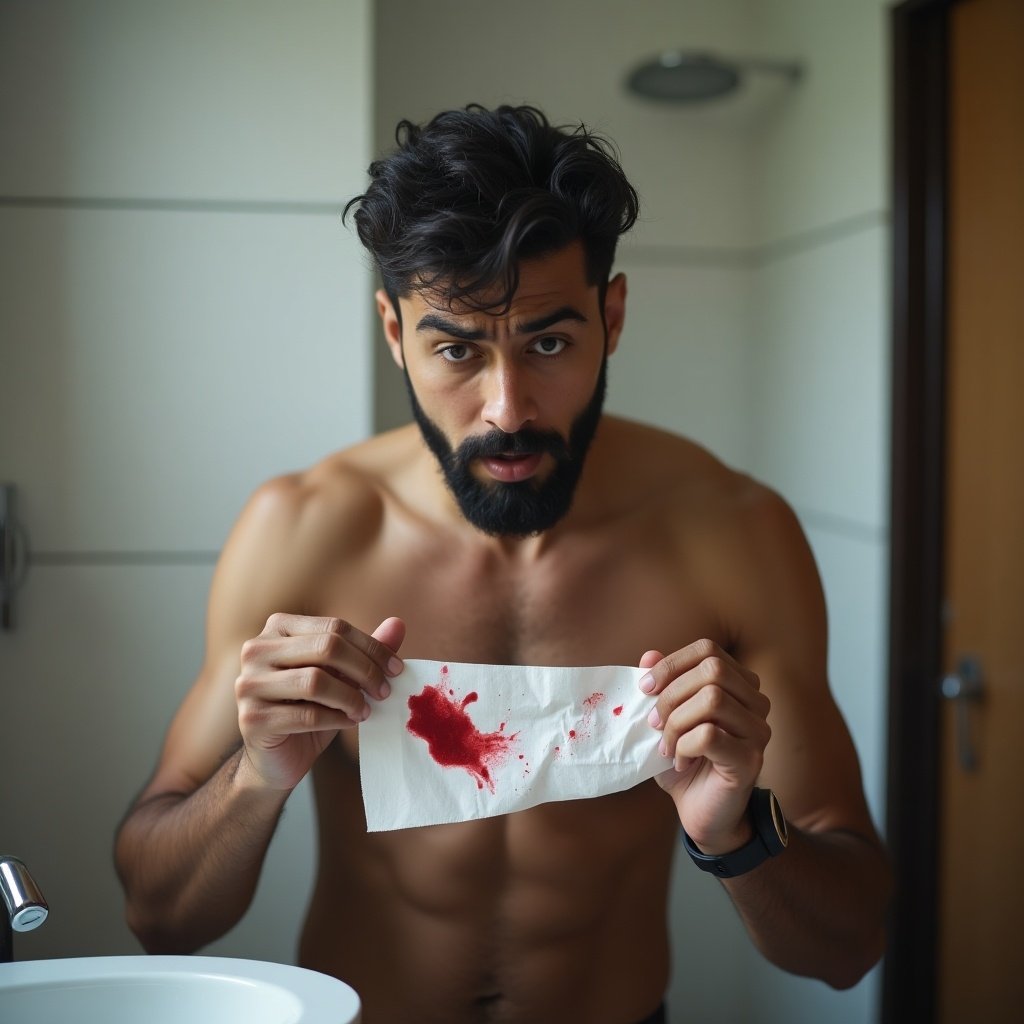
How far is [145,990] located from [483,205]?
78cm

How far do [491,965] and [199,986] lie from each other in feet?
1.36

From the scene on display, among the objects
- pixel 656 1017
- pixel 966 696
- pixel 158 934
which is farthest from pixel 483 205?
pixel 966 696

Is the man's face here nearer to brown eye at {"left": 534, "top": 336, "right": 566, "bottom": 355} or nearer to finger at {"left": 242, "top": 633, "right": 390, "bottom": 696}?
brown eye at {"left": 534, "top": 336, "right": 566, "bottom": 355}

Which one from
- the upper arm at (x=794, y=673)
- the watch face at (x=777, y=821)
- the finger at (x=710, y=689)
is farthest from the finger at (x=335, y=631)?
the upper arm at (x=794, y=673)

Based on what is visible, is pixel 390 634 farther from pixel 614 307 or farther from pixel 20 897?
pixel 614 307

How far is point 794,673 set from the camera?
4.08ft

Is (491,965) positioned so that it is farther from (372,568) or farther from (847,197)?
(847,197)

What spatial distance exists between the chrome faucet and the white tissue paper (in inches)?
11.4

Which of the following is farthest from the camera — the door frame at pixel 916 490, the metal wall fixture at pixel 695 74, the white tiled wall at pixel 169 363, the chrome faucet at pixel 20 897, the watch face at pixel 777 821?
the metal wall fixture at pixel 695 74

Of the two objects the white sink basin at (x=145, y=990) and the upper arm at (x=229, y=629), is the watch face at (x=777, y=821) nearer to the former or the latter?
the white sink basin at (x=145, y=990)

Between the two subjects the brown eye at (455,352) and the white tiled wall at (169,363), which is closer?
the brown eye at (455,352)

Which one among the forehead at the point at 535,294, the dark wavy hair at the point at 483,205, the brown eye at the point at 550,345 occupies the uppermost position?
the dark wavy hair at the point at 483,205

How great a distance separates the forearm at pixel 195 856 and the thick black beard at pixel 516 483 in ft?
1.18

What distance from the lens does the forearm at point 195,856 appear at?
1052mm
